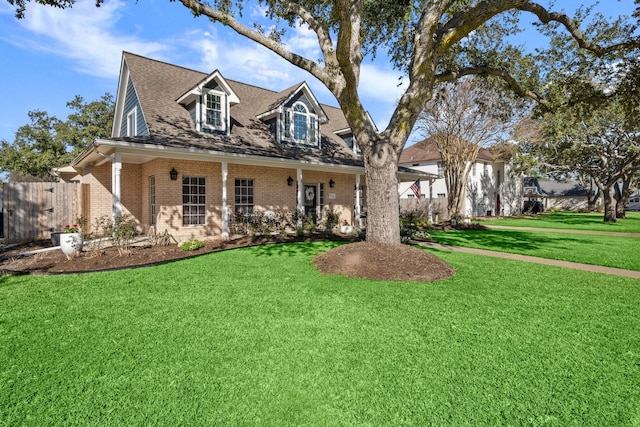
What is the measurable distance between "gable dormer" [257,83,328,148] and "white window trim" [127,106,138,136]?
17.1ft

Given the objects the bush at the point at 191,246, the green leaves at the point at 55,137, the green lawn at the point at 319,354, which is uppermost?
the green leaves at the point at 55,137

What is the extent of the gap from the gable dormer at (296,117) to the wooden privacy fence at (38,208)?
8.39m

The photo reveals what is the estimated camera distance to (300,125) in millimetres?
15391

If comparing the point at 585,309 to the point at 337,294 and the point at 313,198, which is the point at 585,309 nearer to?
the point at 337,294

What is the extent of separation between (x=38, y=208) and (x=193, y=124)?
256 inches

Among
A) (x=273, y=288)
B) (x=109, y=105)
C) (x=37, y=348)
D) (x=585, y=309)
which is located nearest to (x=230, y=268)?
(x=273, y=288)

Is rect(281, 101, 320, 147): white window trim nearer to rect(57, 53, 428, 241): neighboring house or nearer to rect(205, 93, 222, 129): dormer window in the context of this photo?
rect(57, 53, 428, 241): neighboring house

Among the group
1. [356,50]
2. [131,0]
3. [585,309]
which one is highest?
[131,0]

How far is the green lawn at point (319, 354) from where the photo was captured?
238 centimetres

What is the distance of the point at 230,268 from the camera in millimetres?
7020

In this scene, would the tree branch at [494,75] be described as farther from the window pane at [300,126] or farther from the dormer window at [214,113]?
the dormer window at [214,113]

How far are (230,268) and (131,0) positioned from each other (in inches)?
274

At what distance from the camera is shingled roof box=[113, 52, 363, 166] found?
37.5 ft

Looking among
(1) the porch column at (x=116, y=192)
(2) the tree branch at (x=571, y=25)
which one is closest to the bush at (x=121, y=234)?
(1) the porch column at (x=116, y=192)
